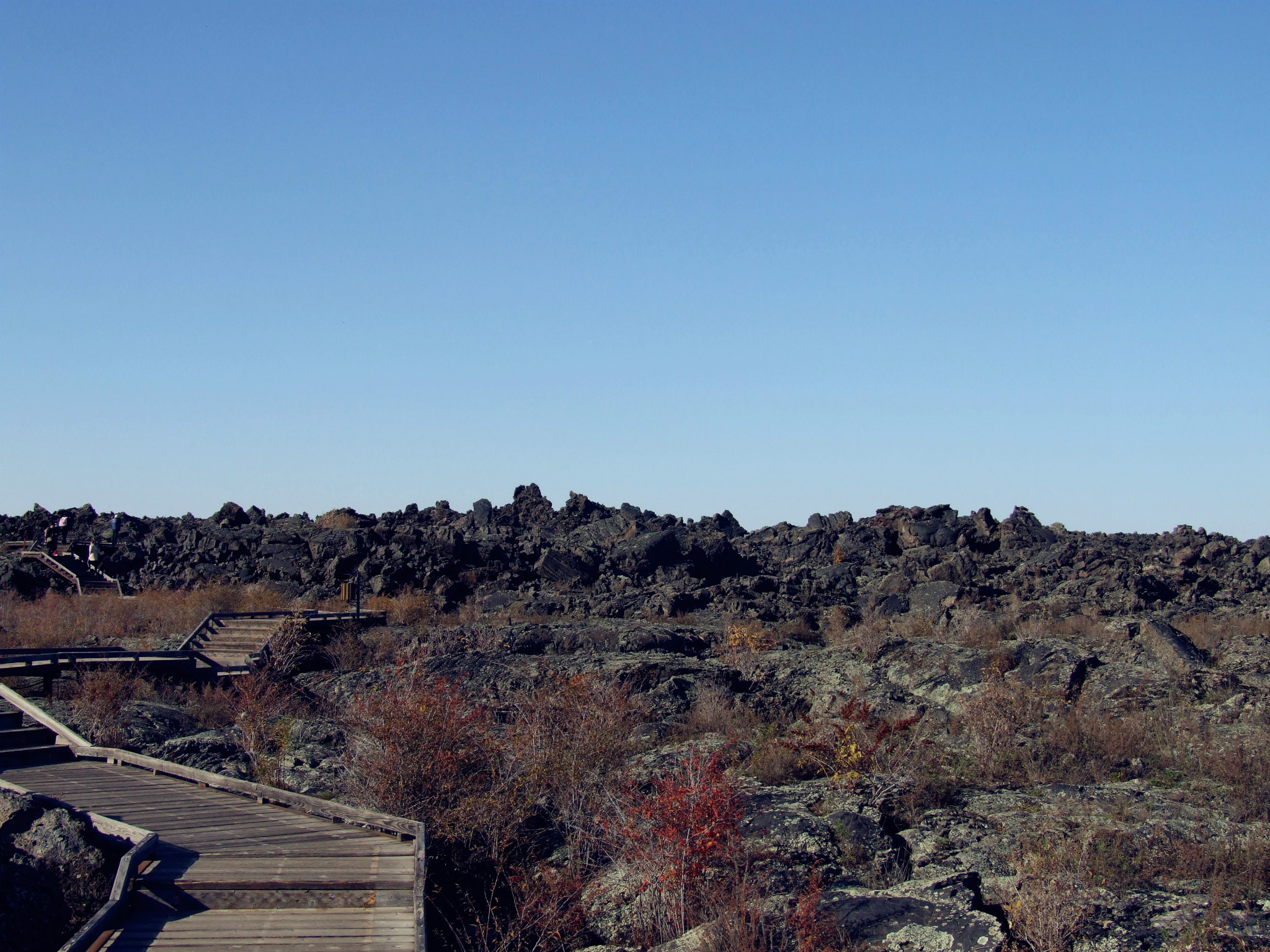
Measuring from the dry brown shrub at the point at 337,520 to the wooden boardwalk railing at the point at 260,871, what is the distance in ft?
98.2

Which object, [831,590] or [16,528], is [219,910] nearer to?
[831,590]

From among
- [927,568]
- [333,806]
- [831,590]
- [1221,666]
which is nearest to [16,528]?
[831,590]

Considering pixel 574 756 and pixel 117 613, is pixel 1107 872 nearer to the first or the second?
pixel 574 756

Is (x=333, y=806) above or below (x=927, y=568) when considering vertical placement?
below

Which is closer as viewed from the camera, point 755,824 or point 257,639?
point 755,824

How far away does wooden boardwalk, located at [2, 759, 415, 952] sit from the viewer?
26.1ft

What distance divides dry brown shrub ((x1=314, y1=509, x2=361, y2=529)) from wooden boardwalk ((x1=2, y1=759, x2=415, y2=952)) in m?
31.0

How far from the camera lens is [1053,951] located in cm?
811

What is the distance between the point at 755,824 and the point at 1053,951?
155 inches

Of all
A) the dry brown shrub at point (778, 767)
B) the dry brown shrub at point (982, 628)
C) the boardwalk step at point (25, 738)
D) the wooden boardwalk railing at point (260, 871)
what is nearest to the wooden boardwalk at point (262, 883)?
the wooden boardwalk railing at point (260, 871)

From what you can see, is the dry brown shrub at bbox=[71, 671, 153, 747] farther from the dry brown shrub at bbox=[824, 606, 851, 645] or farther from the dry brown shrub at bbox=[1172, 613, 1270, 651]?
the dry brown shrub at bbox=[1172, 613, 1270, 651]

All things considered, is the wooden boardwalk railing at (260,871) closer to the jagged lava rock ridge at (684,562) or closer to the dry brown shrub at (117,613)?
the dry brown shrub at (117,613)

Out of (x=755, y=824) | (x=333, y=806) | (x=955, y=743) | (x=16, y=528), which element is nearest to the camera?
(x=333, y=806)

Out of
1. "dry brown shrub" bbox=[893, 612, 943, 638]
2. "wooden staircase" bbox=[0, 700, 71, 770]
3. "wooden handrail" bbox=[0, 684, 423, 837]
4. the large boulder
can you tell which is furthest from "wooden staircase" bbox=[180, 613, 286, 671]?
the large boulder
